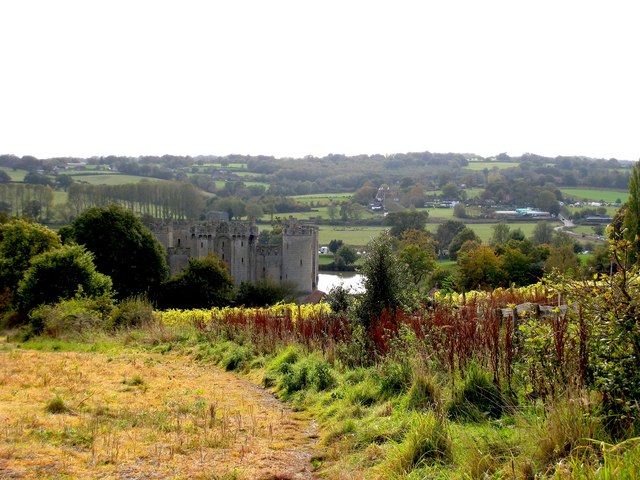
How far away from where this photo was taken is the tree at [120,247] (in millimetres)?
40438

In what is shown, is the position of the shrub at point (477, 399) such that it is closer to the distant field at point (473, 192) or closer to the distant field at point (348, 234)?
the distant field at point (348, 234)

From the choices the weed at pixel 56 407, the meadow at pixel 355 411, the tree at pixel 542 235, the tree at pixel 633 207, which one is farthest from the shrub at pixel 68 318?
the tree at pixel 542 235

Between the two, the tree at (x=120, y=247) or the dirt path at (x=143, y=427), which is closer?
the dirt path at (x=143, y=427)

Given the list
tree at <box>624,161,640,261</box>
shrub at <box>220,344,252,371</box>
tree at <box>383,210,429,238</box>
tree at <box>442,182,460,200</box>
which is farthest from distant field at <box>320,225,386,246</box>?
shrub at <box>220,344,252,371</box>

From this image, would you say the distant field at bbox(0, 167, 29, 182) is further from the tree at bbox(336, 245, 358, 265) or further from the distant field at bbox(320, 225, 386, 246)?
the tree at bbox(336, 245, 358, 265)

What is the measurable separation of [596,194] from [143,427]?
432ft

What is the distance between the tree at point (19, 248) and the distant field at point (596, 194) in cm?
10267

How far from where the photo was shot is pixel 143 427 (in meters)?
7.51

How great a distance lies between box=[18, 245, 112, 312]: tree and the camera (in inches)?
910

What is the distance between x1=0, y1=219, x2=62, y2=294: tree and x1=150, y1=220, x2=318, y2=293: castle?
2485cm

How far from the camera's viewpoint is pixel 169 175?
173000 mm

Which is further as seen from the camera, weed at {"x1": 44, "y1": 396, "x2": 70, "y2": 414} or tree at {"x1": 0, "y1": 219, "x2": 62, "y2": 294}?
tree at {"x1": 0, "y1": 219, "x2": 62, "y2": 294}

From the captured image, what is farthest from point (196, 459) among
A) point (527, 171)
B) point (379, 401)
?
point (527, 171)

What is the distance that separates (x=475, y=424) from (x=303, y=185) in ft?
518
